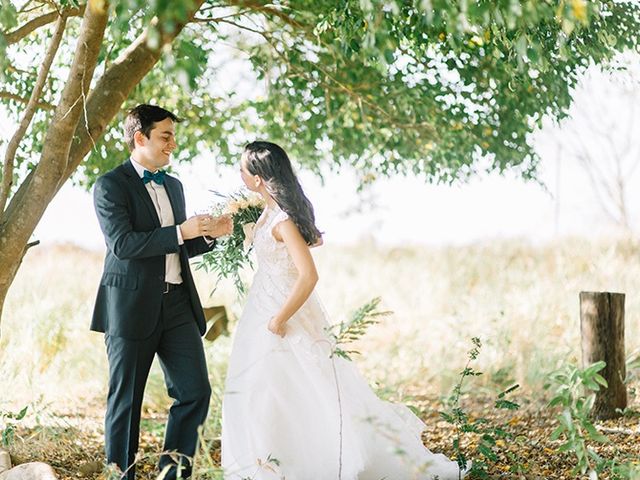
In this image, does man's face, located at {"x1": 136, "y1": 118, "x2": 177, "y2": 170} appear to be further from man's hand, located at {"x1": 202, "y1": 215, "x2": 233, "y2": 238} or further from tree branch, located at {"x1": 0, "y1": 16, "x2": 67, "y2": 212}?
tree branch, located at {"x1": 0, "y1": 16, "x2": 67, "y2": 212}

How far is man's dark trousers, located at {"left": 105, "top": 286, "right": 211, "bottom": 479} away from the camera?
14.5 feet

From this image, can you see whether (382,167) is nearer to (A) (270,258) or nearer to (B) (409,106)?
(B) (409,106)

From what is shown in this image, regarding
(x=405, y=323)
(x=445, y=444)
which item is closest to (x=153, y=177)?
(x=445, y=444)

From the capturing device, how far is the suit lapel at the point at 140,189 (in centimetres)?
445

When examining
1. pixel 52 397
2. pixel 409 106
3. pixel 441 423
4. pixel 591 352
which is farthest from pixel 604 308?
pixel 52 397

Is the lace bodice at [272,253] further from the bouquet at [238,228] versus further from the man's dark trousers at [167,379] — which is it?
the man's dark trousers at [167,379]

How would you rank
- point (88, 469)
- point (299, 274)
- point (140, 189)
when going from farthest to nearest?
1. point (88, 469)
2. point (140, 189)
3. point (299, 274)

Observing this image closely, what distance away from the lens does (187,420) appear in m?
4.52

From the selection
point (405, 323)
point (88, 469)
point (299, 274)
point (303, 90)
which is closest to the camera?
point (299, 274)

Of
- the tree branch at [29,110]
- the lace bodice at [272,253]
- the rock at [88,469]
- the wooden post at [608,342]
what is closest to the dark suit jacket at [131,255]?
the lace bodice at [272,253]

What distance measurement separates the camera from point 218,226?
4.36 metres

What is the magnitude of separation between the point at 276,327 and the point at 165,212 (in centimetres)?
89

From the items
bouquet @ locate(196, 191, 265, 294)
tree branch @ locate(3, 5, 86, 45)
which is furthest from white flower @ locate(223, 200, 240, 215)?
tree branch @ locate(3, 5, 86, 45)

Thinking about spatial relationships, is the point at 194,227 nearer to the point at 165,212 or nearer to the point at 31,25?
the point at 165,212
